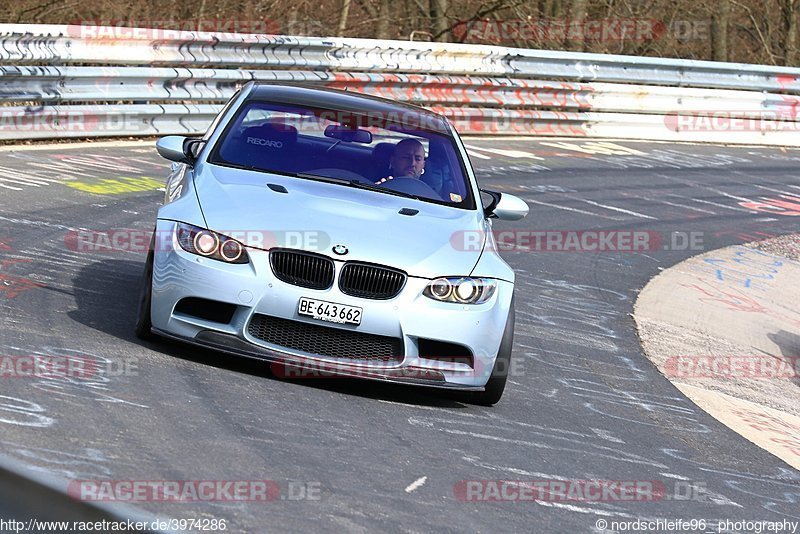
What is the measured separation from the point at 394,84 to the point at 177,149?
1194 centimetres

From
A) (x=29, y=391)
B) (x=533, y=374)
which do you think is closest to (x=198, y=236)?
(x=29, y=391)

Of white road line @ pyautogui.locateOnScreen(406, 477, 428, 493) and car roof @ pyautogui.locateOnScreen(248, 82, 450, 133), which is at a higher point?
car roof @ pyautogui.locateOnScreen(248, 82, 450, 133)

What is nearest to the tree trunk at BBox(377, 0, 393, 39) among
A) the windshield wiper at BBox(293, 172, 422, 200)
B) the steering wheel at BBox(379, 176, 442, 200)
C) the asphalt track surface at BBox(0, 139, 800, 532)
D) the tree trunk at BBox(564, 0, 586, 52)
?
the tree trunk at BBox(564, 0, 586, 52)

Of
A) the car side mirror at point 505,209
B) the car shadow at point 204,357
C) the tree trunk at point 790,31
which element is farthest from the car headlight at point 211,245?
the tree trunk at point 790,31

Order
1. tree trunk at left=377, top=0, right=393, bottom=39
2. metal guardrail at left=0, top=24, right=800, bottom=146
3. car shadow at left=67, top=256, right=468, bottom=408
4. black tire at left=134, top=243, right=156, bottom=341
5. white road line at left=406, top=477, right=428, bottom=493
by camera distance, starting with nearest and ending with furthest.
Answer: white road line at left=406, top=477, right=428, bottom=493 → black tire at left=134, top=243, right=156, bottom=341 → car shadow at left=67, top=256, right=468, bottom=408 → metal guardrail at left=0, top=24, right=800, bottom=146 → tree trunk at left=377, top=0, right=393, bottom=39

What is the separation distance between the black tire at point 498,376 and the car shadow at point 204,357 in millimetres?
112

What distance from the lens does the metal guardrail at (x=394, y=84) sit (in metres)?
14.3

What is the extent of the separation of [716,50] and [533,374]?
92.4ft

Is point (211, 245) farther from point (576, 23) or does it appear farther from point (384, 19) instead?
point (576, 23)

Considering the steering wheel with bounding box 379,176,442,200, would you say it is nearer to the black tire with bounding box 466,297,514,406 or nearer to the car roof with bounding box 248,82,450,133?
the car roof with bounding box 248,82,450,133

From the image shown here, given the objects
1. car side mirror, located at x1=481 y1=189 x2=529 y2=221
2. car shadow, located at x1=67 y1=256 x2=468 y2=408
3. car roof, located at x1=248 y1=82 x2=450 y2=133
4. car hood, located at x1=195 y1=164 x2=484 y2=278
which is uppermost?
car roof, located at x1=248 y1=82 x2=450 y2=133

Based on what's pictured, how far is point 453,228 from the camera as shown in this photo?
7.16m

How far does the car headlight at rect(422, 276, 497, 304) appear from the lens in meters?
6.64

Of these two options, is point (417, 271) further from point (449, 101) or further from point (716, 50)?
point (716, 50)
